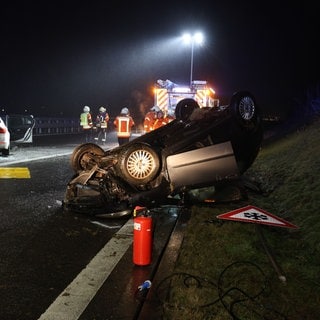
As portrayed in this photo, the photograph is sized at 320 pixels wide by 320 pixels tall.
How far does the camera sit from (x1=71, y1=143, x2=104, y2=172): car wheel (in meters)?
6.81

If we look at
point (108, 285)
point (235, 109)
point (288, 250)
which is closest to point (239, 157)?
point (235, 109)

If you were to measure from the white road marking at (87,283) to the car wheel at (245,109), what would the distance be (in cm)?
261

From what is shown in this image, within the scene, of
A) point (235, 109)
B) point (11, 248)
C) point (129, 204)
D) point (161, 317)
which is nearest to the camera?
point (161, 317)

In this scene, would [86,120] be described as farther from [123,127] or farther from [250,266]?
[250,266]

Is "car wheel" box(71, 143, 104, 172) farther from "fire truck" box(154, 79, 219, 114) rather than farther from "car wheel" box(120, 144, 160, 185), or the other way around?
"fire truck" box(154, 79, 219, 114)

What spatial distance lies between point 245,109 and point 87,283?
396 cm

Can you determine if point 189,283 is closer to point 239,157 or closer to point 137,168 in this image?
point 137,168

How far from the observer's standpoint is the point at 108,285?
12.2 feet

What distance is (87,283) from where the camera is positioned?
3.76 meters

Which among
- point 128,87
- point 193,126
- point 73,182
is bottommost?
point 73,182

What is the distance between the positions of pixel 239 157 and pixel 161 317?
407 centimetres

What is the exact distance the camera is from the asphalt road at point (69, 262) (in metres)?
3.30

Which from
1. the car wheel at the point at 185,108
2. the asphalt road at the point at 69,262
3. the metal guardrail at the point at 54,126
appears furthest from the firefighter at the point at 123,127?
the metal guardrail at the point at 54,126

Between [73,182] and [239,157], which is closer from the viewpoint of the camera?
[73,182]
